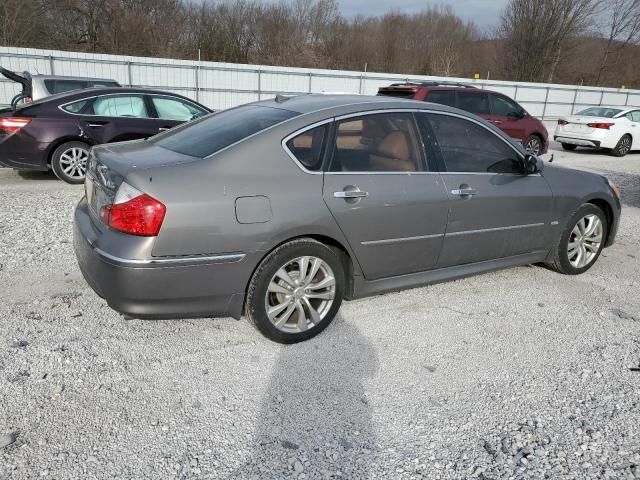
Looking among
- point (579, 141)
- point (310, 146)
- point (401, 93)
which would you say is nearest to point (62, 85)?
point (401, 93)

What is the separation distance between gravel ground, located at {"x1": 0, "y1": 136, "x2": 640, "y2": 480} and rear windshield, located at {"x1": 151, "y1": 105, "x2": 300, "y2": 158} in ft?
4.08

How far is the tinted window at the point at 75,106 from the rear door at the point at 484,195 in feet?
20.1

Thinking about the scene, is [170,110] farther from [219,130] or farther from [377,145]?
[377,145]

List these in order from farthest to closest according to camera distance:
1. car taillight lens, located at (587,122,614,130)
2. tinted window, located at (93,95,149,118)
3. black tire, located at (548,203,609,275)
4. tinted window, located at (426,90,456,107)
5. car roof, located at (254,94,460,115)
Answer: car taillight lens, located at (587,122,614,130) → tinted window, located at (426,90,456,107) → tinted window, located at (93,95,149,118) → black tire, located at (548,203,609,275) → car roof, located at (254,94,460,115)

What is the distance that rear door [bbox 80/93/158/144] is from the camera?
26.7ft

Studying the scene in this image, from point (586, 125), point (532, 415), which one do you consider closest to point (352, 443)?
point (532, 415)

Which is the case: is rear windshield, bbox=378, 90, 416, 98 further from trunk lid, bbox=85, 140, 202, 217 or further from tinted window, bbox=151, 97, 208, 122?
trunk lid, bbox=85, 140, 202, 217

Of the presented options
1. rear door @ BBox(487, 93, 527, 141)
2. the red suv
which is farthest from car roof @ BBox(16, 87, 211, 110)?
rear door @ BBox(487, 93, 527, 141)

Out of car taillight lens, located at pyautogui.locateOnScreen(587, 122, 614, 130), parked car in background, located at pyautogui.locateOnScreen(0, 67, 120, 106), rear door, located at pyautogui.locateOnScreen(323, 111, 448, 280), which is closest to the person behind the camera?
rear door, located at pyautogui.locateOnScreen(323, 111, 448, 280)

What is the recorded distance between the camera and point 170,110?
8867 millimetres

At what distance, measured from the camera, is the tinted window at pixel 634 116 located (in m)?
15.5

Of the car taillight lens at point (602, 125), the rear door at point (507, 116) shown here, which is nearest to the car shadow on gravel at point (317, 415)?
the rear door at point (507, 116)

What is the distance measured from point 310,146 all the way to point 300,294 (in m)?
0.97

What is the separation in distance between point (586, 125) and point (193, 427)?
50.9ft
